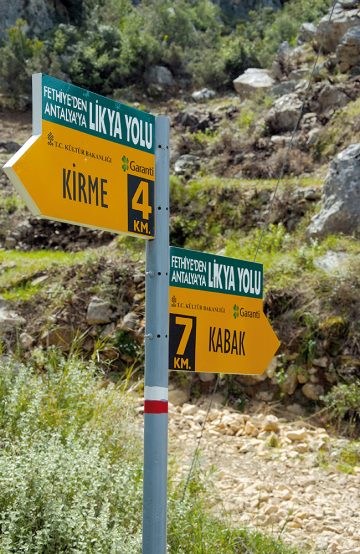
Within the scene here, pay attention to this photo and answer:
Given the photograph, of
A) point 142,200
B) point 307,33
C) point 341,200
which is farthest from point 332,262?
point 307,33

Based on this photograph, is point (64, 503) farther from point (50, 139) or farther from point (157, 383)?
point (50, 139)

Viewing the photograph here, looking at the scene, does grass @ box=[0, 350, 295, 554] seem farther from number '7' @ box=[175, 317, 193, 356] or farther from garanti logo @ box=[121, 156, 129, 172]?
garanti logo @ box=[121, 156, 129, 172]

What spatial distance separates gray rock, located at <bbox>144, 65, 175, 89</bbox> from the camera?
57.0 feet

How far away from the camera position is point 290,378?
7.04m

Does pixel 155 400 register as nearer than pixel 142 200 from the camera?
Yes

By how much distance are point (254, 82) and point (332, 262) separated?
25.3ft

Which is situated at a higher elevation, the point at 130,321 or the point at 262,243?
the point at 262,243

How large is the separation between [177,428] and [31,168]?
4.50 meters

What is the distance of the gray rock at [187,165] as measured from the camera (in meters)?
11.3

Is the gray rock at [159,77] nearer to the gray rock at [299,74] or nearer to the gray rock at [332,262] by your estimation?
the gray rock at [299,74]

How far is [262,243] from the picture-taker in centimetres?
889

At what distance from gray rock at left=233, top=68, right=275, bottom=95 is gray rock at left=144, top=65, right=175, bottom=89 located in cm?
265

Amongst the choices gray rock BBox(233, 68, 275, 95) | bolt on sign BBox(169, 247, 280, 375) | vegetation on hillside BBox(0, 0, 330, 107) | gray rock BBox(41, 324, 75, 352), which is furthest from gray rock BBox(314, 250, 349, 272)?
vegetation on hillside BBox(0, 0, 330, 107)

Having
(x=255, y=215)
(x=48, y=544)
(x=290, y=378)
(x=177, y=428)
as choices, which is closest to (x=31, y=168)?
(x=48, y=544)
